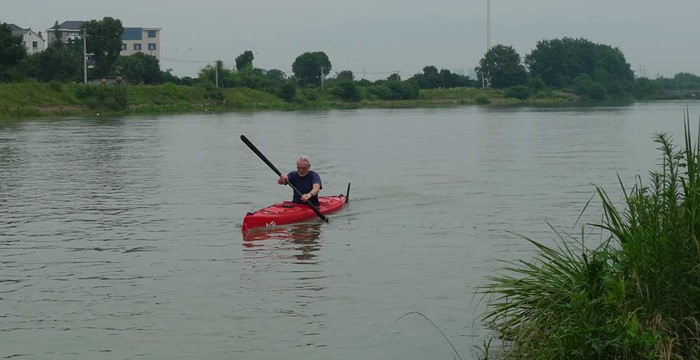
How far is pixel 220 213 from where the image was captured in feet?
65.1

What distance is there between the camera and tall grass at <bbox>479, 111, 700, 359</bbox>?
6949 mm

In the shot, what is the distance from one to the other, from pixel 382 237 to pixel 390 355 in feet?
23.9

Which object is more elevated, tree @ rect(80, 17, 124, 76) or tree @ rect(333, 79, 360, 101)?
tree @ rect(80, 17, 124, 76)

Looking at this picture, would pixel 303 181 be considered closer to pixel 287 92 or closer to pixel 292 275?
pixel 292 275

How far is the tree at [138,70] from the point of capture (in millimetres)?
91938

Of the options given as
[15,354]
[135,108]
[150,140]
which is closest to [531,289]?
[15,354]

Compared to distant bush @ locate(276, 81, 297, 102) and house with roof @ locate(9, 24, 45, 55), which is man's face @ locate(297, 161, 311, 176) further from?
house with roof @ locate(9, 24, 45, 55)

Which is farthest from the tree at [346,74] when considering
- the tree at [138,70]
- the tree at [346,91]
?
the tree at [138,70]

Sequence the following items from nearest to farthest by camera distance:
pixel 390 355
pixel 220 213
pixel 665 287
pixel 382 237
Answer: pixel 665 287
pixel 390 355
pixel 382 237
pixel 220 213

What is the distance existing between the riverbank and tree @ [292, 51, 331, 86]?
16869 millimetres

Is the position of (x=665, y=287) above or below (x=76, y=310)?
above

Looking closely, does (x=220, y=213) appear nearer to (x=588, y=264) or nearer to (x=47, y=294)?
(x=47, y=294)

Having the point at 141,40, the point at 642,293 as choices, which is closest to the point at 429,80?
the point at 141,40

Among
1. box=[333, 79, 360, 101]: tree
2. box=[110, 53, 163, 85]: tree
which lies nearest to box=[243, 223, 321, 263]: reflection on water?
box=[110, 53, 163, 85]: tree
